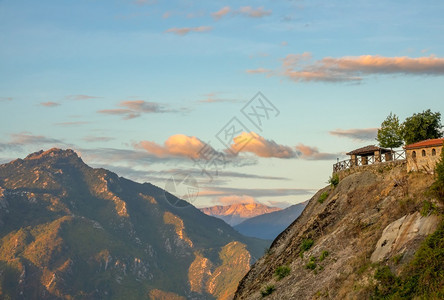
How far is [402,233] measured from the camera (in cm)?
5244

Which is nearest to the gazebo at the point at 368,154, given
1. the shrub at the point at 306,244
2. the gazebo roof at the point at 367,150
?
the gazebo roof at the point at 367,150

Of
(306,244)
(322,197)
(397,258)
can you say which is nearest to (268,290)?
(306,244)

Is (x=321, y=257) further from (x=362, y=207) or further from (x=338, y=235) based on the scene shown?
(x=362, y=207)

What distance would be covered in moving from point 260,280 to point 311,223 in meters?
9.72

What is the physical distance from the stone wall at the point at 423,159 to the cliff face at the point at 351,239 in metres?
1.16

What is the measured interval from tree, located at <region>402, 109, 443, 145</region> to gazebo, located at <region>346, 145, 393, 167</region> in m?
6.24

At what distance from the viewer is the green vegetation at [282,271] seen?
65.9m

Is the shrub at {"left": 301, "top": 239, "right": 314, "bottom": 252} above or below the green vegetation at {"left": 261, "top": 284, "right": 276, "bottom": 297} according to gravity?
above

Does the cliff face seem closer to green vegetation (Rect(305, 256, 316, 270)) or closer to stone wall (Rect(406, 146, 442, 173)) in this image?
green vegetation (Rect(305, 256, 316, 270))

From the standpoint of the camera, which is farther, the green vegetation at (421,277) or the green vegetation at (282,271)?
the green vegetation at (282,271)

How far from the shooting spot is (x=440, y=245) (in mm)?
47781

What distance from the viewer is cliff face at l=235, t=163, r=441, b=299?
169 ft

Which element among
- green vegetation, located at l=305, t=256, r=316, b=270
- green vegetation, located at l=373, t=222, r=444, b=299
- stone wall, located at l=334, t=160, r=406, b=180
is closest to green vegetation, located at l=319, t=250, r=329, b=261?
green vegetation, located at l=305, t=256, r=316, b=270

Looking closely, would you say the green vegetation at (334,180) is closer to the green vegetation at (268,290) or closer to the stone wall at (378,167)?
the stone wall at (378,167)
